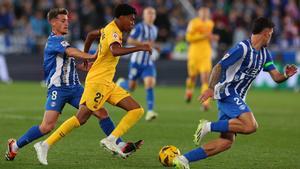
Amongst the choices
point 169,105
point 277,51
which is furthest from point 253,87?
point 169,105

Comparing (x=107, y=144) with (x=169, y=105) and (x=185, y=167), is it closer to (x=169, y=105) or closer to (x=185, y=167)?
(x=185, y=167)

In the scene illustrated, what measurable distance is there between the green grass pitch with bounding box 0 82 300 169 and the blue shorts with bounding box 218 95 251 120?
0.81m

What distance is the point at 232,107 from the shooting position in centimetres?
1023

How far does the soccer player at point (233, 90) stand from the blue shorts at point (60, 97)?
192cm

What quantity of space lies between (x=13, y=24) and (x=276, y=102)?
12745mm

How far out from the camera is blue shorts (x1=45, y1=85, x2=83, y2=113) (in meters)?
11.1

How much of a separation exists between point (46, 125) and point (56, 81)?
0.63 m

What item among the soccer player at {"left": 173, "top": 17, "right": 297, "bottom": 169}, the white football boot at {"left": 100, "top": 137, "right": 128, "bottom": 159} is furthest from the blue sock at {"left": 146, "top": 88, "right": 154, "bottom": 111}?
the soccer player at {"left": 173, "top": 17, "right": 297, "bottom": 169}

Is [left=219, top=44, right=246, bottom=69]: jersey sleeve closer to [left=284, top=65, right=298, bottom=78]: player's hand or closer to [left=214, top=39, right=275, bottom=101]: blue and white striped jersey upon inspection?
[left=214, top=39, right=275, bottom=101]: blue and white striped jersey

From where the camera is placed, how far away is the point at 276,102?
23422 mm

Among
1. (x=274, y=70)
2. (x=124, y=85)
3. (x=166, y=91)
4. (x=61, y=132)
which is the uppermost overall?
(x=274, y=70)

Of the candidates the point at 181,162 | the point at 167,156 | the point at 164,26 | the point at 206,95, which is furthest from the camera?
the point at 164,26

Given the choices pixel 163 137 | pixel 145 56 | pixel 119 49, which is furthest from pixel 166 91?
pixel 119 49

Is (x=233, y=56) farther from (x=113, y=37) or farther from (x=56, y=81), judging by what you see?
(x=56, y=81)
